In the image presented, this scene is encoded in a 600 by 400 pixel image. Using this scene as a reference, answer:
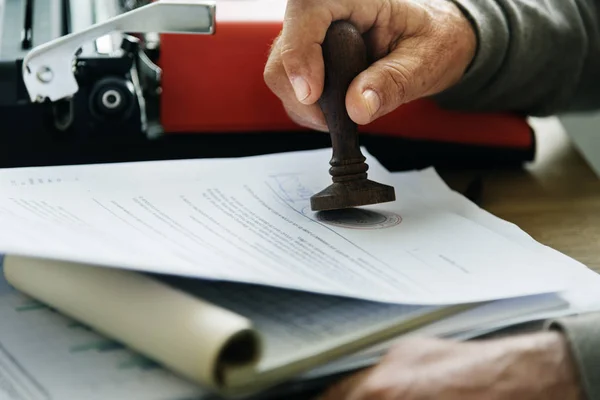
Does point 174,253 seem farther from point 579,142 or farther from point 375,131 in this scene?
point 579,142

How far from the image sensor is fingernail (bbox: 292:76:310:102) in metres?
0.64

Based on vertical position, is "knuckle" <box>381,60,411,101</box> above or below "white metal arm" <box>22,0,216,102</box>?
below

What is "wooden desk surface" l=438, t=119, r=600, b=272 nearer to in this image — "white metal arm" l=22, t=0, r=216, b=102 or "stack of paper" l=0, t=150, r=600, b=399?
"stack of paper" l=0, t=150, r=600, b=399

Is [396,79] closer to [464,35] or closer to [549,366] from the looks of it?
[464,35]

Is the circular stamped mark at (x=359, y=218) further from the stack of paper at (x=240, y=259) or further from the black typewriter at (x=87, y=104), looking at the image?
the black typewriter at (x=87, y=104)

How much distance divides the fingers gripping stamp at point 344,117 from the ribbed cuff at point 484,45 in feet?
0.63

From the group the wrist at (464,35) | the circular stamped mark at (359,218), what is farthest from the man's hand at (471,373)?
the wrist at (464,35)

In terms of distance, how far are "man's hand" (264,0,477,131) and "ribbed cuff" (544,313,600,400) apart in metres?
0.24

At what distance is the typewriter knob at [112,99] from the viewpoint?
2.38 ft

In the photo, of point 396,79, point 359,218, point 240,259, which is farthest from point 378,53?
point 240,259

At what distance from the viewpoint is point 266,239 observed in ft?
1.78

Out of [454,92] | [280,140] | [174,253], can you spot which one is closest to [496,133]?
[454,92]

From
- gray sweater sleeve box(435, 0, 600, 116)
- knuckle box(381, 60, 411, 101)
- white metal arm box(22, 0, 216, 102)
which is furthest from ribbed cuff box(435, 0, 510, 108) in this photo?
white metal arm box(22, 0, 216, 102)

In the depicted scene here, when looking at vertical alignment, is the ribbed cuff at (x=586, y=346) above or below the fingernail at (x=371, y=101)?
below
